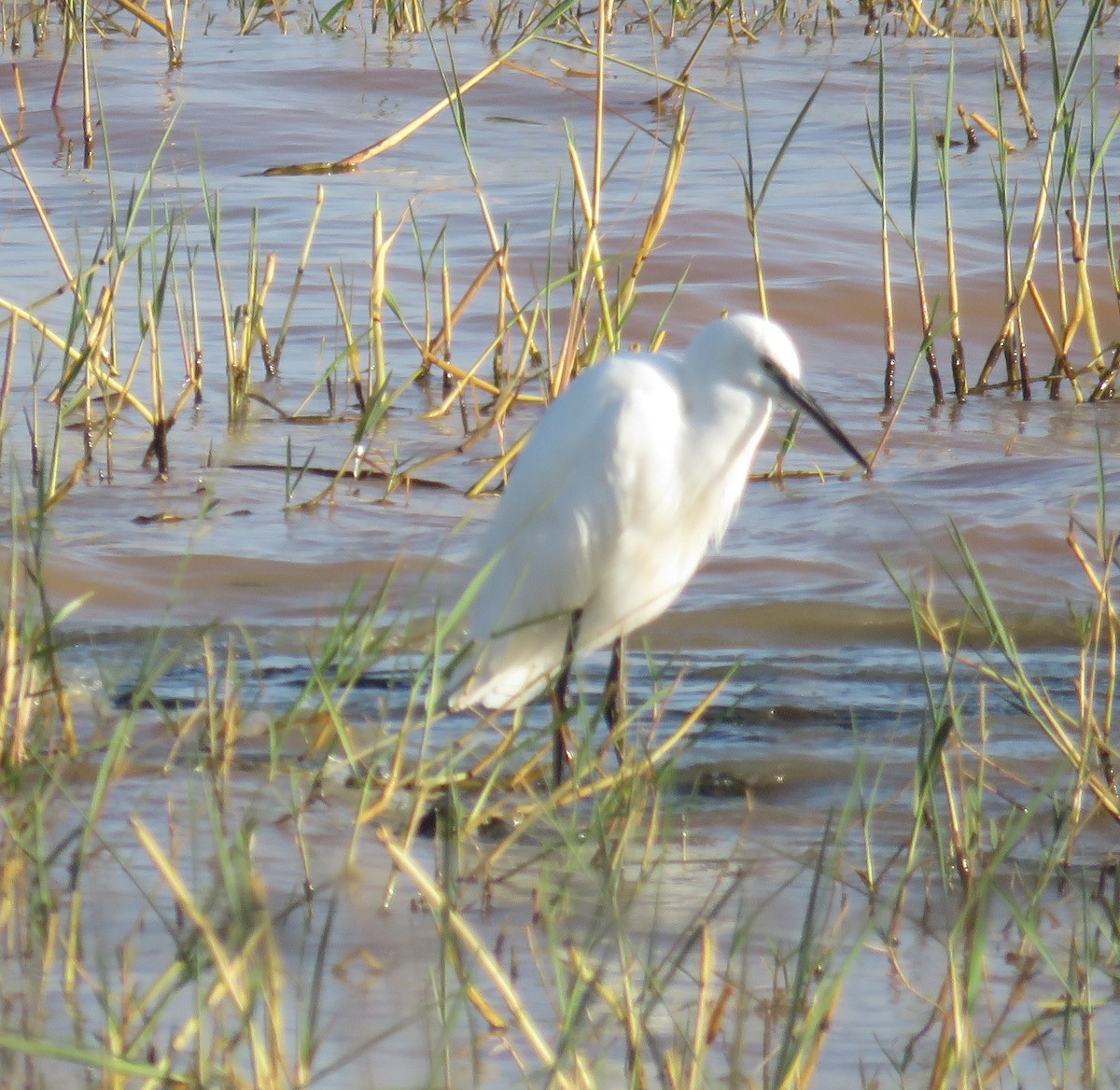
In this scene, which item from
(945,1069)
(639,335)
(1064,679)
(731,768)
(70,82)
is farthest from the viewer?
(70,82)

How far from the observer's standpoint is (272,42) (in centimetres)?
1123

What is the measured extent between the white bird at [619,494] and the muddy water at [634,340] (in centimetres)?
20

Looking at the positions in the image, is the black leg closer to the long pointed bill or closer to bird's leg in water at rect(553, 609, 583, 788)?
bird's leg in water at rect(553, 609, 583, 788)

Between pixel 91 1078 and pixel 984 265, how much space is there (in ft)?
20.4

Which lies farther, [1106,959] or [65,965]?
[1106,959]

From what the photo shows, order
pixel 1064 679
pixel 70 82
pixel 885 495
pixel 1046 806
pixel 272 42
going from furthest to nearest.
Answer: pixel 272 42
pixel 70 82
pixel 885 495
pixel 1064 679
pixel 1046 806

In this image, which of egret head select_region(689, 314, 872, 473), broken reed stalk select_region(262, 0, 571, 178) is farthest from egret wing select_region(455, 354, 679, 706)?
broken reed stalk select_region(262, 0, 571, 178)

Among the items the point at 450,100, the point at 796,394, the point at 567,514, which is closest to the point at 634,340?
the point at 450,100

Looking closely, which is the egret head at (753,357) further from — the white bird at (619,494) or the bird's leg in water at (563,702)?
the bird's leg in water at (563,702)

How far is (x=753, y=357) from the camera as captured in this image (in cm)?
342

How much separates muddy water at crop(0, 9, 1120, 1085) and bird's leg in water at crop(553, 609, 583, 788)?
0.24 metres

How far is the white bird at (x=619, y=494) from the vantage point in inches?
136

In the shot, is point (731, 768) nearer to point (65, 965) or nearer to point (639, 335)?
point (65, 965)

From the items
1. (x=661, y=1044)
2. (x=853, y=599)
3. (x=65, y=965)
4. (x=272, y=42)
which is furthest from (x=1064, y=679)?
(x=272, y=42)
